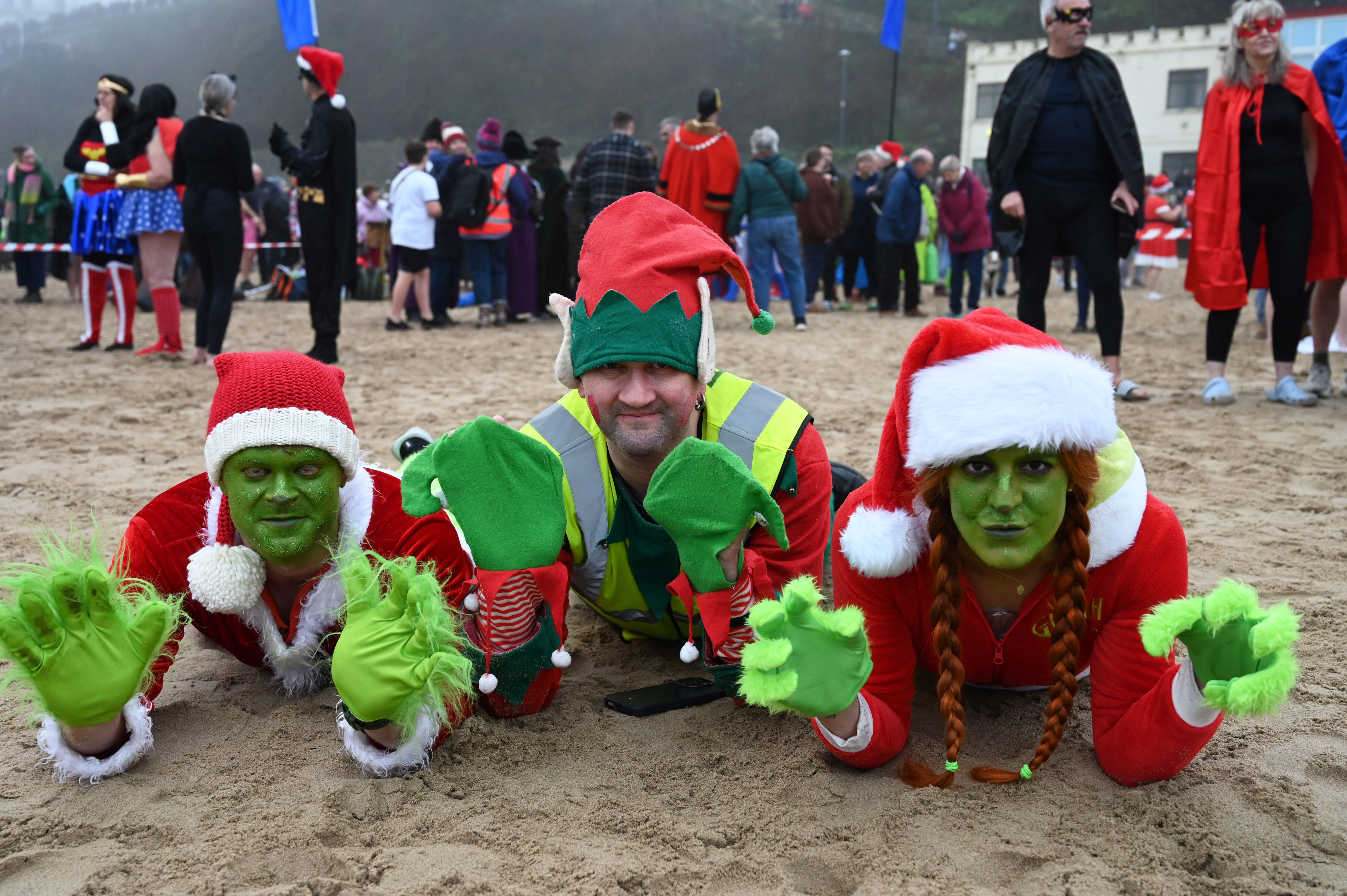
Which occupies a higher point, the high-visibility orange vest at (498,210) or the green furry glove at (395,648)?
the high-visibility orange vest at (498,210)

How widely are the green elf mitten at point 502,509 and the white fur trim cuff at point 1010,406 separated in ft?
2.45

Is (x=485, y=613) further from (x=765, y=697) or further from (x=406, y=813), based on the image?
(x=765, y=697)

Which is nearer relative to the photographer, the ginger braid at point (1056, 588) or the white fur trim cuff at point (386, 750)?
the ginger braid at point (1056, 588)

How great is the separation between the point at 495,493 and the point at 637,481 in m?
0.41

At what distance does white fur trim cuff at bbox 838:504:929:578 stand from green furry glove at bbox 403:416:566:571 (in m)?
0.59

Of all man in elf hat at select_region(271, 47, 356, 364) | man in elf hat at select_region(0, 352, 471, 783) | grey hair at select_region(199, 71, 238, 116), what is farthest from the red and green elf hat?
grey hair at select_region(199, 71, 238, 116)

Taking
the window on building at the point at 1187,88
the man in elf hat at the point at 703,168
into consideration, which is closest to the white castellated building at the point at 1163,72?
the window on building at the point at 1187,88

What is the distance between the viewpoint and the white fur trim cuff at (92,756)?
1.96 meters

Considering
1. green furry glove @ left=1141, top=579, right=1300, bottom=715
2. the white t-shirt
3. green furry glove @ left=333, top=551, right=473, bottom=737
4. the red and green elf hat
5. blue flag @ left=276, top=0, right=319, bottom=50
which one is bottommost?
green furry glove @ left=333, top=551, right=473, bottom=737

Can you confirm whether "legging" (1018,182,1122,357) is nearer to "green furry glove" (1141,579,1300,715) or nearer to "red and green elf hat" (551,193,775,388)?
"red and green elf hat" (551,193,775,388)

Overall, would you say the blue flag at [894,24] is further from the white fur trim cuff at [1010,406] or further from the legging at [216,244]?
the white fur trim cuff at [1010,406]

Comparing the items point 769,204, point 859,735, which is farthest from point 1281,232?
point 769,204

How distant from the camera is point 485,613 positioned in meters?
2.08

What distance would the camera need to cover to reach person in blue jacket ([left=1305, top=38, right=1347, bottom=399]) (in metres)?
5.12
